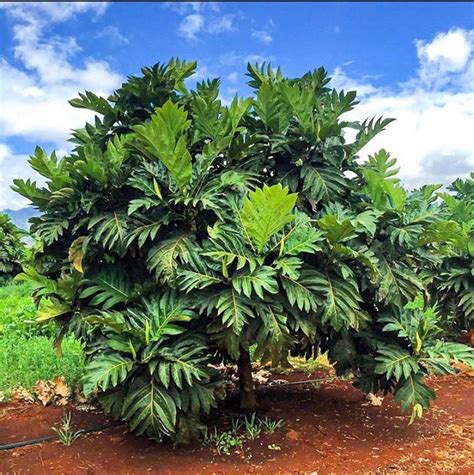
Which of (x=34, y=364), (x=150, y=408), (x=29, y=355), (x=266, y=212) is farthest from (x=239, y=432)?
(x=29, y=355)

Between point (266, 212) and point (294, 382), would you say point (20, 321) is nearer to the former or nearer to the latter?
point (294, 382)

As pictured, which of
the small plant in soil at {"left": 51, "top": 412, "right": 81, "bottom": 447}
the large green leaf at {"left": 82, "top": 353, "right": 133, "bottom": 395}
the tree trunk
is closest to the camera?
the large green leaf at {"left": 82, "top": 353, "right": 133, "bottom": 395}

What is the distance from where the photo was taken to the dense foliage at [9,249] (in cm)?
1223

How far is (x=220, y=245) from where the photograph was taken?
2.88 m

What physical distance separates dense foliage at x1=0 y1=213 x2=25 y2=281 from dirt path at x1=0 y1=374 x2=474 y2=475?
912 centimetres

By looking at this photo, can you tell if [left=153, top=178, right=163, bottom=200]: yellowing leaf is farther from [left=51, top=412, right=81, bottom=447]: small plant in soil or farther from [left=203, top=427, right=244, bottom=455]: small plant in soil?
[left=51, top=412, right=81, bottom=447]: small plant in soil

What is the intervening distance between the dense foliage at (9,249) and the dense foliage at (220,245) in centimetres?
970

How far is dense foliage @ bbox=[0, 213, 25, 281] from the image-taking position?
40.1 ft

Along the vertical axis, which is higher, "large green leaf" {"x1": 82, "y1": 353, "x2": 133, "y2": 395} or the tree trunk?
"large green leaf" {"x1": 82, "y1": 353, "x2": 133, "y2": 395}

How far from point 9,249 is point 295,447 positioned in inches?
425

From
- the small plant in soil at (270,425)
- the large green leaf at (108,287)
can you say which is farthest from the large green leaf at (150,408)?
the small plant in soil at (270,425)

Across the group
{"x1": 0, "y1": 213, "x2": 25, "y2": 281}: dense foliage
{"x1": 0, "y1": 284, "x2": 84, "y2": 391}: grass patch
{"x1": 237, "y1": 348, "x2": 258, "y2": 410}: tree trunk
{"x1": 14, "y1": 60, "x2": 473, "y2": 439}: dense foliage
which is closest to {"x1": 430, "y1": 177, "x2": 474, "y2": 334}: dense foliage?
{"x1": 14, "y1": 60, "x2": 473, "y2": 439}: dense foliage

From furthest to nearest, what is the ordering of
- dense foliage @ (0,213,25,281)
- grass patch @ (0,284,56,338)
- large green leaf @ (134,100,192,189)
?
1. dense foliage @ (0,213,25,281)
2. grass patch @ (0,284,56,338)
3. large green leaf @ (134,100,192,189)

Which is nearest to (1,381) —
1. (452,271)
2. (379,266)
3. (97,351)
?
(97,351)
